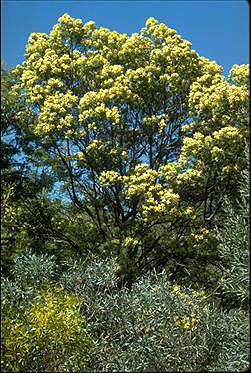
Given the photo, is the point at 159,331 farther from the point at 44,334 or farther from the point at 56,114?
the point at 56,114

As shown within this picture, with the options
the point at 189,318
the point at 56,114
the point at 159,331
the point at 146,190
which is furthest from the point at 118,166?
the point at 159,331

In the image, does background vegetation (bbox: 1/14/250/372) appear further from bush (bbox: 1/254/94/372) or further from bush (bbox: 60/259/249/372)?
bush (bbox: 1/254/94/372)

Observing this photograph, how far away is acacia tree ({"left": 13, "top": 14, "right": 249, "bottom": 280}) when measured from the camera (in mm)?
12805

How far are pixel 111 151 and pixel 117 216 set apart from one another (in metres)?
1.84

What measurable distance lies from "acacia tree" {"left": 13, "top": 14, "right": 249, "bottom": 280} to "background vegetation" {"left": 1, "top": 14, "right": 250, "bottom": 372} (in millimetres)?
33

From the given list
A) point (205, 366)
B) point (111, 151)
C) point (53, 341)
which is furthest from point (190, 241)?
point (53, 341)

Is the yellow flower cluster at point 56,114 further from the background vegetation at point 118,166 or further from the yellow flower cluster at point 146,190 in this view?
the yellow flower cluster at point 146,190

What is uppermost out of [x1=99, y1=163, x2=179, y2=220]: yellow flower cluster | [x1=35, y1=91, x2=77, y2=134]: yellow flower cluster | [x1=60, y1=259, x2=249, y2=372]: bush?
[x1=35, y1=91, x2=77, y2=134]: yellow flower cluster

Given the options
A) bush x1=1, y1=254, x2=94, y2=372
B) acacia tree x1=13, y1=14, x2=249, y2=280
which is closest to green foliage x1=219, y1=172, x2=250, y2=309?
bush x1=1, y1=254, x2=94, y2=372

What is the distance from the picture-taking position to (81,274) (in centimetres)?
1015

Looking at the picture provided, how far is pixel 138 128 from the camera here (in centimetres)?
1440

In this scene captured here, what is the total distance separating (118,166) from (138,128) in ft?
4.65

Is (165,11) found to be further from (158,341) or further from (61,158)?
(158,341)

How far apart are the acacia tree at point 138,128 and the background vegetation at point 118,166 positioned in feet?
0.11
